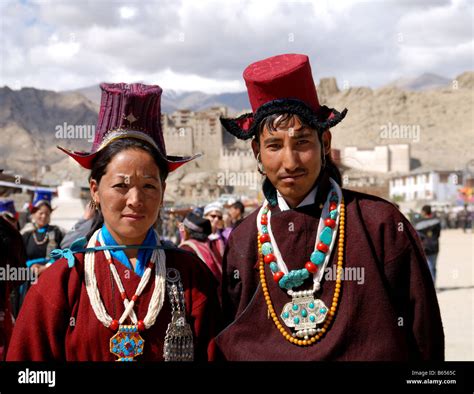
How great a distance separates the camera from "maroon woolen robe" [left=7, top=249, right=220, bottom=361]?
8.98 ft

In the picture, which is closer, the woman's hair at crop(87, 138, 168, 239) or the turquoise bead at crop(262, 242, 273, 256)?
the woman's hair at crop(87, 138, 168, 239)

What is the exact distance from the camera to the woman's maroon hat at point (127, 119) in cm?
296

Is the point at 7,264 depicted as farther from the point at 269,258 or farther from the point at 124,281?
the point at 269,258

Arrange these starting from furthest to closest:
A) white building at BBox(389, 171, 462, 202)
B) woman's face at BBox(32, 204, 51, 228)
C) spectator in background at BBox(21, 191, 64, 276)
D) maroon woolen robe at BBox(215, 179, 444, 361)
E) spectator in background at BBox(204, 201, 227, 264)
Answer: white building at BBox(389, 171, 462, 202) < woman's face at BBox(32, 204, 51, 228) < spectator in background at BBox(21, 191, 64, 276) < spectator in background at BBox(204, 201, 227, 264) < maroon woolen robe at BBox(215, 179, 444, 361)

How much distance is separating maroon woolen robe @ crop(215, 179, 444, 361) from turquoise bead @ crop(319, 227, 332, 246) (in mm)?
61

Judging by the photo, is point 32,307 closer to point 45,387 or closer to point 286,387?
point 45,387

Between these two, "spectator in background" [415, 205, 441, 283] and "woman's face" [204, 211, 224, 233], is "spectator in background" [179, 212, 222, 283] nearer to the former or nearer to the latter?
"woman's face" [204, 211, 224, 233]

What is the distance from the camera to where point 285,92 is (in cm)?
306

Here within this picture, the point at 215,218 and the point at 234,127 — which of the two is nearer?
the point at 234,127

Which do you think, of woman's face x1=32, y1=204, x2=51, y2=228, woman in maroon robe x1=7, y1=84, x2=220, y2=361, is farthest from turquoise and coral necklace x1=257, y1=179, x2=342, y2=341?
woman's face x1=32, y1=204, x2=51, y2=228

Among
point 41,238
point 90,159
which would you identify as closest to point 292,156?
point 90,159

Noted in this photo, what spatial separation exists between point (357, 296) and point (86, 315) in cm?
113

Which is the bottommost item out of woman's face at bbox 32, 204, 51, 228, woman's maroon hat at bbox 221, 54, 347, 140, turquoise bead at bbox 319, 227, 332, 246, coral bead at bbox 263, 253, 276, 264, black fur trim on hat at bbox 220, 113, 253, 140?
coral bead at bbox 263, 253, 276, 264

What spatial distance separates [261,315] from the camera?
307 cm
